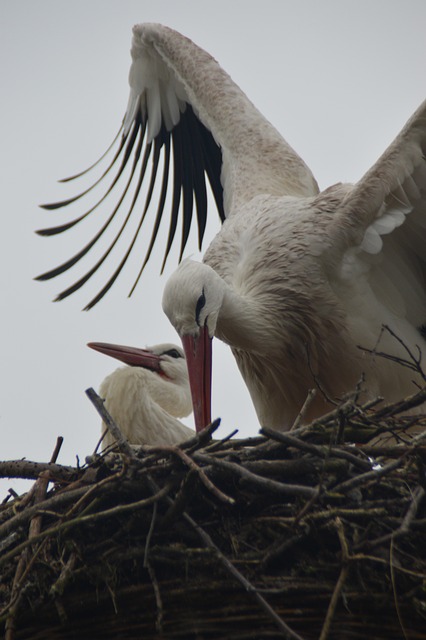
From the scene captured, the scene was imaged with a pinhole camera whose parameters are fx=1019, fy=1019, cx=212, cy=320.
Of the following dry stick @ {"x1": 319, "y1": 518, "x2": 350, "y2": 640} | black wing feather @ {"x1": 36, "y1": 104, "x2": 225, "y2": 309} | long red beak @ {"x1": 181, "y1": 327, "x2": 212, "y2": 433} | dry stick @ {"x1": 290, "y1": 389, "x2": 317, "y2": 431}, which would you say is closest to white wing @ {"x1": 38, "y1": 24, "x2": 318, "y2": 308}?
black wing feather @ {"x1": 36, "y1": 104, "x2": 225, "y2": 309}

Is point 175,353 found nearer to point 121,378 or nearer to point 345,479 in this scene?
point 121,378

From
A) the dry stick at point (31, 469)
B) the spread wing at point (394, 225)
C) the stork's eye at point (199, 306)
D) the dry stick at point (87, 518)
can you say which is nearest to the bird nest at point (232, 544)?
the dry stick at point (87, 518)

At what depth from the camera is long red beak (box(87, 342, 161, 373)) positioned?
17.5 feet

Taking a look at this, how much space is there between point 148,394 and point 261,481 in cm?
219

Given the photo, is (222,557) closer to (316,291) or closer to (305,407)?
(305,407)

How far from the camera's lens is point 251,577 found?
294 cm

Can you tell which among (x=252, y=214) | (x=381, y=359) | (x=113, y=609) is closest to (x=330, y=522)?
(x=113, y=609)

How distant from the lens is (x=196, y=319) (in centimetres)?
415

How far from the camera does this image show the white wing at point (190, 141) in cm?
548

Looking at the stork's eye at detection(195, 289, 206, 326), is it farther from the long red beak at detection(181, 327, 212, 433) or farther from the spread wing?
the spread wing

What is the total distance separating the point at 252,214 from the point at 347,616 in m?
2.39

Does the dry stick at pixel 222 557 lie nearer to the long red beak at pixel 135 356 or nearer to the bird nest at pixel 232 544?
the bird nest at pixel 232 544

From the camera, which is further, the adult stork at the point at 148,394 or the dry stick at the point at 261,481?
the adult stork at the point at 148,394

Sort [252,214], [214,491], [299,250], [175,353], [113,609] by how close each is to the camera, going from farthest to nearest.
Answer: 1. [175,353]
2. [252,214]
3. [299,250]
4. [113,609]
5. [214,491]
